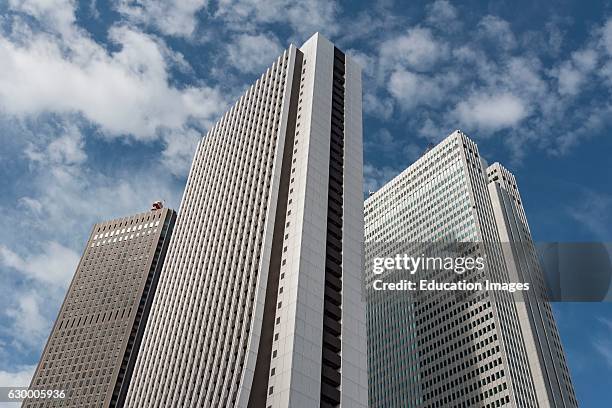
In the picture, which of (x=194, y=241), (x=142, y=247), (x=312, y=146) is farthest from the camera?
(x=142, y=247)

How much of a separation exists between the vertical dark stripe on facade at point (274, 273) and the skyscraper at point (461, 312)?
62.4 meters

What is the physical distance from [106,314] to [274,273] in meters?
92.9

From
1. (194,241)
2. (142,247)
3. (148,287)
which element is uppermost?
(142,247)

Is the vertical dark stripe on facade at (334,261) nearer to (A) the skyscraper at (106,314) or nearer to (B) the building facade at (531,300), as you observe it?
(B) the building facade at (531,300)

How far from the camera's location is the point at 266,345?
247ft

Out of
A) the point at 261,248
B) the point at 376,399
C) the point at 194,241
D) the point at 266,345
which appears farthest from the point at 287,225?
the point at 376,399

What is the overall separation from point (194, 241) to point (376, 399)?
69161 mm

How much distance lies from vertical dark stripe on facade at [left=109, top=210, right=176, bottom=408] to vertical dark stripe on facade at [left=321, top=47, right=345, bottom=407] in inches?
3168

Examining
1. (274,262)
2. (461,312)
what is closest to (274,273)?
(274,262)

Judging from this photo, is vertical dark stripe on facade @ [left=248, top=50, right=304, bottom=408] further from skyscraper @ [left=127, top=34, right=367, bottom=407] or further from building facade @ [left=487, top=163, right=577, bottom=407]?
building facade @ [left=487, top=163, right=577, bottom=407]

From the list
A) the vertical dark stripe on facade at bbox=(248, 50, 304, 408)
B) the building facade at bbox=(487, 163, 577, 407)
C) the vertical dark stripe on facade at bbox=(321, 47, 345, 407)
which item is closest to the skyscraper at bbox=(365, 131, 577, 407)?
the building facade at bbox=(487, 163, 577, 407)

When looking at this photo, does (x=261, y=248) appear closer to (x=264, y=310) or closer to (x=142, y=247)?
(x=264, y=310)

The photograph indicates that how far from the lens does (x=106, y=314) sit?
527ft

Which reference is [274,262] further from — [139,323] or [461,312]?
[139,323]
